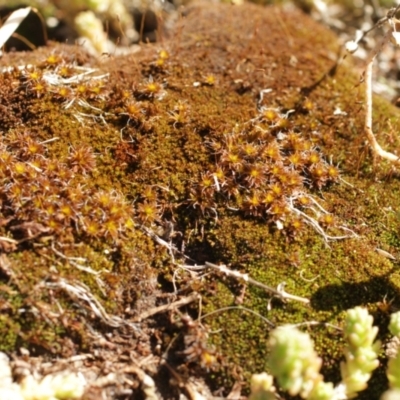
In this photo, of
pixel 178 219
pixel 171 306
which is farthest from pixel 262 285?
pixel 178 219

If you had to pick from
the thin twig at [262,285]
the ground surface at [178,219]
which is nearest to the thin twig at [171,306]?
the ground surface at [178,219]

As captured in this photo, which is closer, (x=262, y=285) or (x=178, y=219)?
(x=262, y=285)

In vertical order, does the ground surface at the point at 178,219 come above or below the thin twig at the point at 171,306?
above

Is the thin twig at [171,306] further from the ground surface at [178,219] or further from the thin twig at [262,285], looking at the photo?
the thin twig at [262,285]

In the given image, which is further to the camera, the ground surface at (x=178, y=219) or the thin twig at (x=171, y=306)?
the thin twig at (x=171, y=306)

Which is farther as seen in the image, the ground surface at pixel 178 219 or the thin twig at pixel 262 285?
the thin twig at pixel 262 285

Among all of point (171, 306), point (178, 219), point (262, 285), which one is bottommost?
point (171, 306)

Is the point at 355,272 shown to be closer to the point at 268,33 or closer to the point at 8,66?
the point at 268,33

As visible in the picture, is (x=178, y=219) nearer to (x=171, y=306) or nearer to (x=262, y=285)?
(x=171, y=306)

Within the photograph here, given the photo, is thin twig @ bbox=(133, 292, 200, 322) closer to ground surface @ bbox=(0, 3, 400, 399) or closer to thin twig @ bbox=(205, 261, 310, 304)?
ground surface @ bbox=(0, 3, 400, 399)
